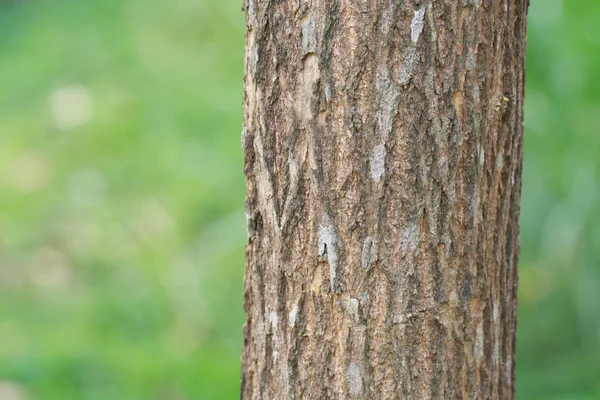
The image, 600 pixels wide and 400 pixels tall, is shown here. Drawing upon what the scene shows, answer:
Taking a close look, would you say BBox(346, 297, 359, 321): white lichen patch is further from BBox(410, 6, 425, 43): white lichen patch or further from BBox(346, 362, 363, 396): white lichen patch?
BBox(410, 6, 425, 43): white lichen patch

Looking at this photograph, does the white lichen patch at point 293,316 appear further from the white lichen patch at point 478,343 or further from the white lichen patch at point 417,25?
the white lichen patch at point 417,25

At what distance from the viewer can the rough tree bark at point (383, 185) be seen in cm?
128

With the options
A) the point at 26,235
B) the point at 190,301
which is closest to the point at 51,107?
the point at 26,235

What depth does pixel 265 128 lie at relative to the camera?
135 cm

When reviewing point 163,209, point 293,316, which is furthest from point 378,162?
point 163,209

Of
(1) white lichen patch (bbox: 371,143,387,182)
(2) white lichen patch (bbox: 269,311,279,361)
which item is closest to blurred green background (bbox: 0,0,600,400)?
(2) white lichen patch (bbox: 269,311,279,361)

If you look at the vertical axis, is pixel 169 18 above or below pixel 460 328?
above

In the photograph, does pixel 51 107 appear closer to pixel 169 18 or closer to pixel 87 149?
pixel 87 149

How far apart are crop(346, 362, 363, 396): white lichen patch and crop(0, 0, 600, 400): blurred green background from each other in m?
2.20

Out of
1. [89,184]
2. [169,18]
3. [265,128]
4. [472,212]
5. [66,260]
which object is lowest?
[472,212]

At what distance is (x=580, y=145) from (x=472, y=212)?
2.40 metres

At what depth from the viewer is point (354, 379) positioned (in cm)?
137

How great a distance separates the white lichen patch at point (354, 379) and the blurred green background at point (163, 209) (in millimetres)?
2201

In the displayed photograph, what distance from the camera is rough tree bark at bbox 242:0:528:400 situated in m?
1.28
